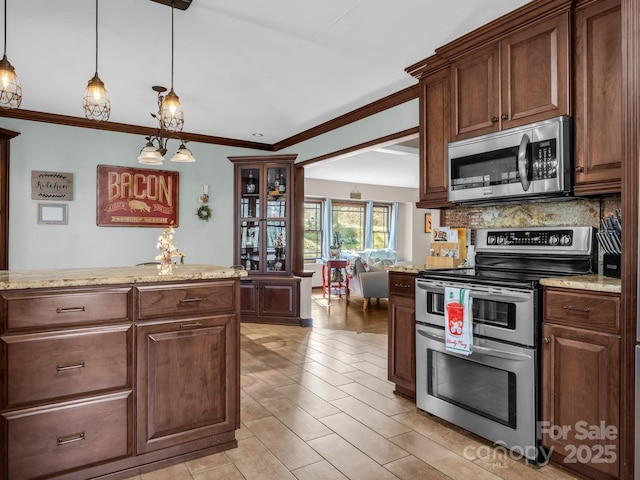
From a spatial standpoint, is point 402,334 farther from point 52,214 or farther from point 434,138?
point 52,214

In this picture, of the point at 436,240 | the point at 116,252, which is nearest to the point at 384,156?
the point at 436,240

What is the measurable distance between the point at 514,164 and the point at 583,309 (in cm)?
95

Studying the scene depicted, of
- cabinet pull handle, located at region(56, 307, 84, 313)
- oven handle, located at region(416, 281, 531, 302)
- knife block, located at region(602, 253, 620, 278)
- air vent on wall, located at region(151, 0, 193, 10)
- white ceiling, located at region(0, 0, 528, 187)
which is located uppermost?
white ceiling, located at region(0, 0, 528, 187)

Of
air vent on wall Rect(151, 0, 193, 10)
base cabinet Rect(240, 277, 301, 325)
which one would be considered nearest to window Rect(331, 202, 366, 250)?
base cabinet Rect(240, 277, 301, 325)

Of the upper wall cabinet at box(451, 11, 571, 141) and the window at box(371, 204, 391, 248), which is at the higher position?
the upper wall cabinet at box(451, 11, 571, 141)

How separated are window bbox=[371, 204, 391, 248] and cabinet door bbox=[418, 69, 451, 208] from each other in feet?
24.7

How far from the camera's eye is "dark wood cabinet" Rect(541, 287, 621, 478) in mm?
1878

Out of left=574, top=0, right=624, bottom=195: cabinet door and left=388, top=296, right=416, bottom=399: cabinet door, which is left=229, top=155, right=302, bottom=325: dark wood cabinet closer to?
left=388, top=296, right=416, bottom=399: cabinet door

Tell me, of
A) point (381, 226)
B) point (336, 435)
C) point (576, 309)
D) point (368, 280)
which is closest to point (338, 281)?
point (368, 280)

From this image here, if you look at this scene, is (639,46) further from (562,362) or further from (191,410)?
(191,410)

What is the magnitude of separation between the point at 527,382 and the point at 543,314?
369 mm

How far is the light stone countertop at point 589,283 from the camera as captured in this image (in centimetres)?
188

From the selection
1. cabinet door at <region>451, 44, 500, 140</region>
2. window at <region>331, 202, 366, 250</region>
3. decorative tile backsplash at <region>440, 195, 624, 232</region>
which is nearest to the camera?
decorative tile backsplash at <region>440, 195, 624, 232</region>

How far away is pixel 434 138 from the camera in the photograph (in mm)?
3072
